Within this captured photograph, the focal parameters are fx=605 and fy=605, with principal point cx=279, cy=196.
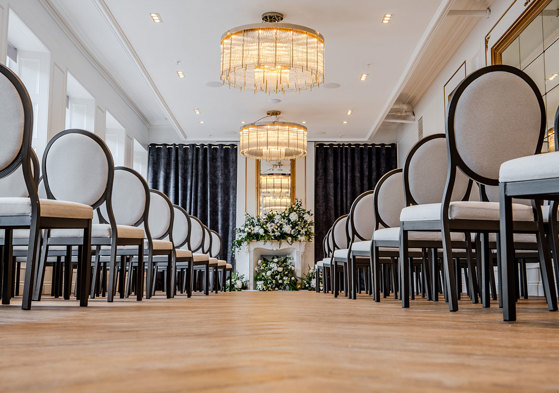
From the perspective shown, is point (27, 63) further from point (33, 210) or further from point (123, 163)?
point (33, 210)

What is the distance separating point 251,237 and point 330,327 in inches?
367

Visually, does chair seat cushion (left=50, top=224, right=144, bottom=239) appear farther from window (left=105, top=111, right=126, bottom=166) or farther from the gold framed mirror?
the gold framed mirror

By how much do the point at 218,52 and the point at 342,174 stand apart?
4956 mm

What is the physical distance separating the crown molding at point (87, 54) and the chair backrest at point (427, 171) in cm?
499

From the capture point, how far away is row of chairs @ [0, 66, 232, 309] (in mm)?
2293

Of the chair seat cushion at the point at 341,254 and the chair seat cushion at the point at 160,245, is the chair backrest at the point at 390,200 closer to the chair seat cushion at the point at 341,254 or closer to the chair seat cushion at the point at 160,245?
the chair seat cushion at the point at 341,254

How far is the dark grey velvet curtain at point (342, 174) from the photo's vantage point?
1163 cm

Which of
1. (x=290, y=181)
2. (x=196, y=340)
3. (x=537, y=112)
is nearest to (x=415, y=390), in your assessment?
(x=196, y=340)

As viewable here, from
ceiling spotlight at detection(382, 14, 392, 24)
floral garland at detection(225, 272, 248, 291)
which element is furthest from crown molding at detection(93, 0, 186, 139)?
floral garland at detection(225, 272, 248, 291)

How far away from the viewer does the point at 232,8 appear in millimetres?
6215

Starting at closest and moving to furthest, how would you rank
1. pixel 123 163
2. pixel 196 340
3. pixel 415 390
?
pixel 415 390, pixel 196 340, pixel 123 163

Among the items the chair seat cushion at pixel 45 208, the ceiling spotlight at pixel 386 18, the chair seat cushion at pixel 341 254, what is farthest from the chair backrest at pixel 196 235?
the chair seat cushion at pixel 45 208

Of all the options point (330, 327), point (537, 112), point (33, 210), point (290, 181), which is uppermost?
point (290, 181)

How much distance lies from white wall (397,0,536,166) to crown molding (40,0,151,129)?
4.77m
